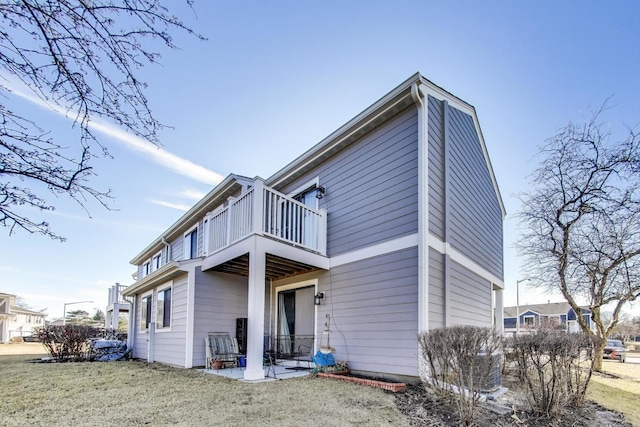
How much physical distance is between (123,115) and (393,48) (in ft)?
22.4

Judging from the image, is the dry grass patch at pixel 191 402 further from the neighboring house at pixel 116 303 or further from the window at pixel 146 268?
the neighboring house at pixel 116 303

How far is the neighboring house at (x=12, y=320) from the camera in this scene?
Result: 1259 inches

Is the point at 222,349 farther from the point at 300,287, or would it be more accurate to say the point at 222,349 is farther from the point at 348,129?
the point at 348,129

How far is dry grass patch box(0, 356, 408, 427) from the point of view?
15.0 ft

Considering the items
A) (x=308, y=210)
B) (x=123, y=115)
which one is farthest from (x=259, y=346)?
(x=123, y=115)

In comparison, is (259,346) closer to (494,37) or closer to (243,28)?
(243,28)

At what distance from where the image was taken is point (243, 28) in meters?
4.81

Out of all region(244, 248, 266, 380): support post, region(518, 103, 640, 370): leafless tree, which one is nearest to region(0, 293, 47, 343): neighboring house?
region(244, 248, 266, 380): support post

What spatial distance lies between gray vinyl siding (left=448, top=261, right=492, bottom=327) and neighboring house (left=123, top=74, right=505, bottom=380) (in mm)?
41

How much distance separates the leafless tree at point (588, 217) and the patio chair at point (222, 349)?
34.6 ft

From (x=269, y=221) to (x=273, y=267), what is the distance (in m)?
1.92

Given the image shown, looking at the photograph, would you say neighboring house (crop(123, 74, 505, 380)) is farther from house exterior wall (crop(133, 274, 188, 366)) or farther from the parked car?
the parked car

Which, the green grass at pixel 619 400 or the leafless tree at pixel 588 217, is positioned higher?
the leafless tree at pixel 588 217

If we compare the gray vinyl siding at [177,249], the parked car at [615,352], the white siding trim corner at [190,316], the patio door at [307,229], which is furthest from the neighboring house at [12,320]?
the parked car at [615,352]
